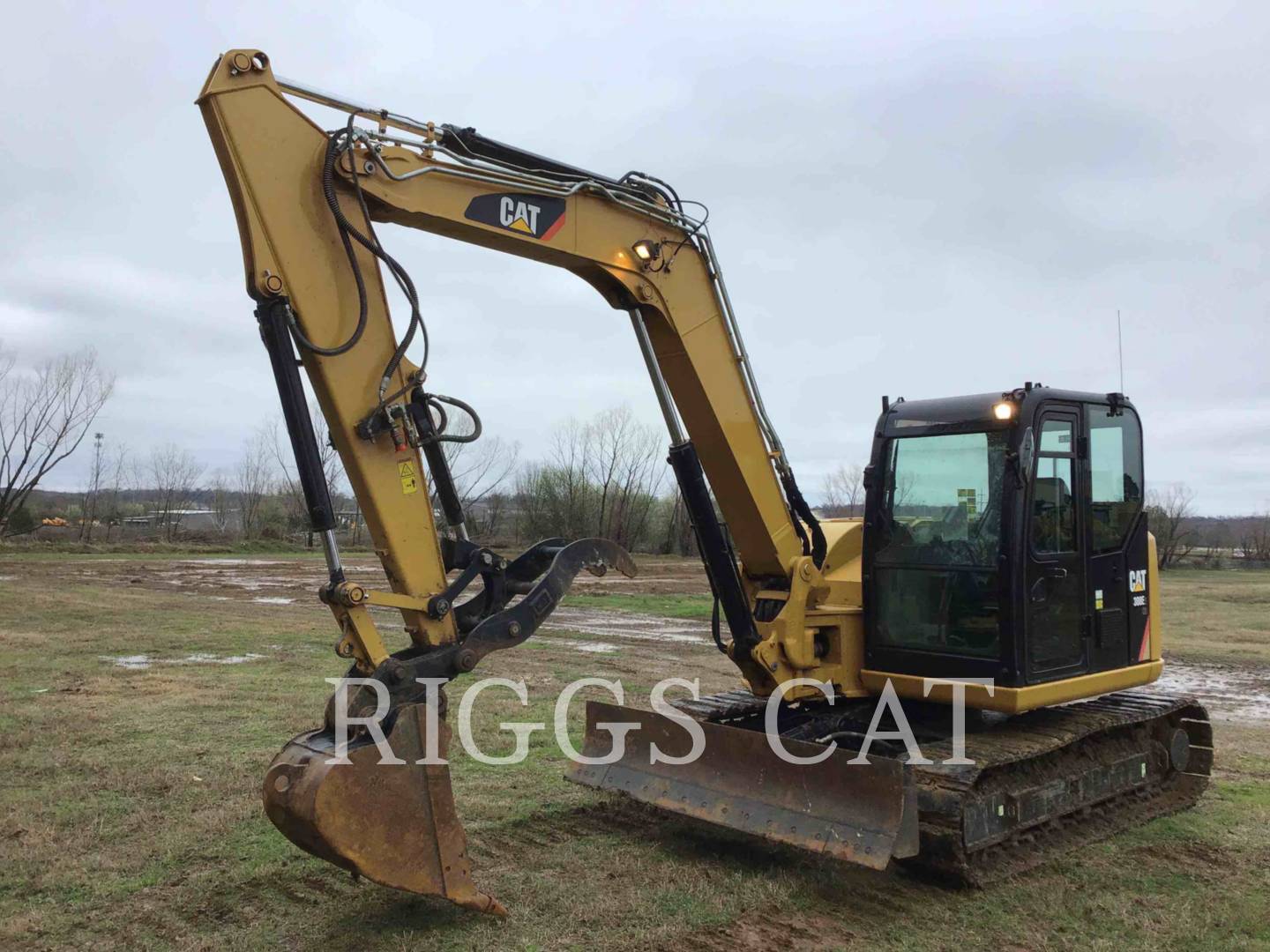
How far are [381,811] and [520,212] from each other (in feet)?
8.93

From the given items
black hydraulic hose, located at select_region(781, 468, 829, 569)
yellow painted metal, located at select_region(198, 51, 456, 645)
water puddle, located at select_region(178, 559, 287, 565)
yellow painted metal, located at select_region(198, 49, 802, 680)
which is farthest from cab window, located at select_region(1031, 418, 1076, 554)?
water puddle, located at select_region(178, 559, 287, 565)

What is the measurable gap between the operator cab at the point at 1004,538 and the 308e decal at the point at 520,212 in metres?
2.33

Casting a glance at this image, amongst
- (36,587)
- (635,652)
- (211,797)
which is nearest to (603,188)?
(211,797)

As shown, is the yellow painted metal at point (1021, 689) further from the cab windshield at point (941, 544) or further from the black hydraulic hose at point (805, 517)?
the black hydraulic hose at point (805, 517)

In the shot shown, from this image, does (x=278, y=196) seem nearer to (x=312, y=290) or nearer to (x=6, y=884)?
(x=312, y=290)

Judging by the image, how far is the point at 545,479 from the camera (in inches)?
1778

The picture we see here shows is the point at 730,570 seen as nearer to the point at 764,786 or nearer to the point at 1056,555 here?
the point at 764,786

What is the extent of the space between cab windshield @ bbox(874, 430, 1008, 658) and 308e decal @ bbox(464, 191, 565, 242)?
2.36m

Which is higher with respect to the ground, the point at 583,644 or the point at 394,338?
the point at 394,338

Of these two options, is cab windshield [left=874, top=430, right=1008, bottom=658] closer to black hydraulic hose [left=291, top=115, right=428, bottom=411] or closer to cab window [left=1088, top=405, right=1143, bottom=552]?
cab window [left=1088, top=405, right=1143, bottom=552]

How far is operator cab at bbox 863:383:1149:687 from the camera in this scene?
554 centimetres

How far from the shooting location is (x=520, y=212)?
195 inches

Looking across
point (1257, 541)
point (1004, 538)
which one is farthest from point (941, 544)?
point (1257, 541)

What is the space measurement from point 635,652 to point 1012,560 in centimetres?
838
